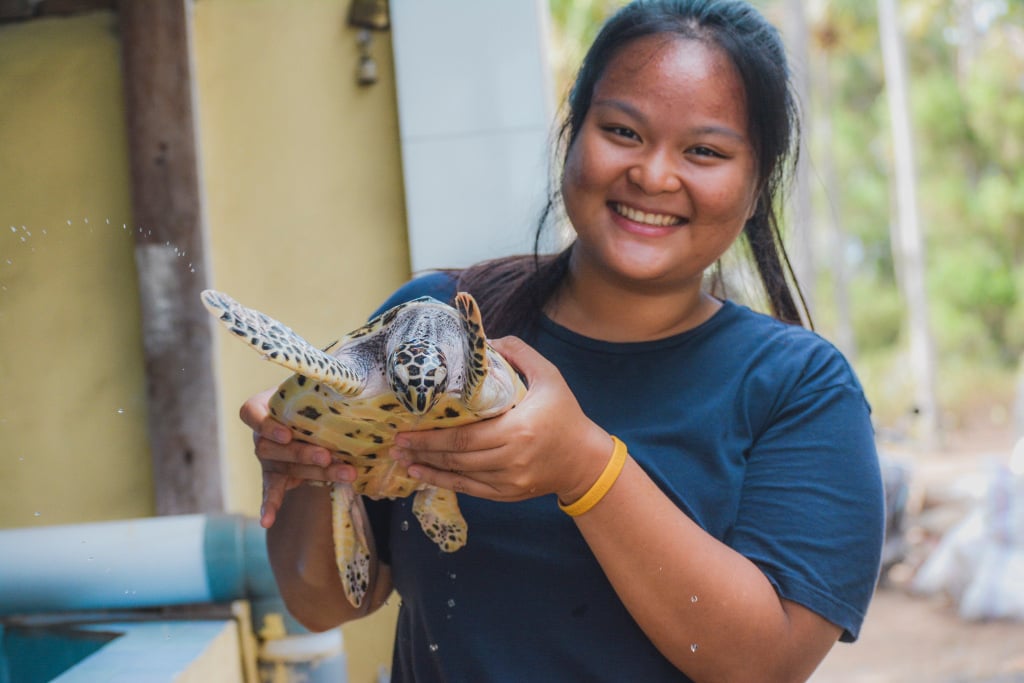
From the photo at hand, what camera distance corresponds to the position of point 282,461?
2.99 feet

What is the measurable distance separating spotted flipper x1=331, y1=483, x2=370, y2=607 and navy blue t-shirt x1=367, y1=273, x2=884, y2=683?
39 millimetres

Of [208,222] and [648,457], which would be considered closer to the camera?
[648,457]

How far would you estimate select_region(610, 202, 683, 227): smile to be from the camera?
0.93 meters

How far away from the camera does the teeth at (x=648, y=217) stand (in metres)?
0.93

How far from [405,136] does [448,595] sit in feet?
3.70

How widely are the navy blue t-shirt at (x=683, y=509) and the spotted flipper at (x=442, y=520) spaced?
0.01m

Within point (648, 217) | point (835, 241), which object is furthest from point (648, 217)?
point (835, 241)

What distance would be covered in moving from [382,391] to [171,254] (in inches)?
40.7

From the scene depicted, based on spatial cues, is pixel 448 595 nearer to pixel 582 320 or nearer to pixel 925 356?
pixel 582 320

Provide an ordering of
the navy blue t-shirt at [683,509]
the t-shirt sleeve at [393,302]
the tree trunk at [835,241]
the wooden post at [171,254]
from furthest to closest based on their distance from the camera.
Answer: the tree trunk at [835,241] < the wooden post at [171,254] < the t-shirt sleeve at [393,302] < the navy blue t-shirt at [683,509]

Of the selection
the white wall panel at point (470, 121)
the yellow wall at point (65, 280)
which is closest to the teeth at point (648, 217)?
the yellow wall at point (65, 280)

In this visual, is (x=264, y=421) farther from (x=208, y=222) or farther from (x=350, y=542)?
(x=208, y=222)

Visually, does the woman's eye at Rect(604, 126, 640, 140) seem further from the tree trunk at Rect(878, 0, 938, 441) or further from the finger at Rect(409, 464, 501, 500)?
the tree trunk at Rect(878, 0, 938, 441)

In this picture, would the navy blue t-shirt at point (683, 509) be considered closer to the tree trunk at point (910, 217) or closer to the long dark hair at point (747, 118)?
the long dark hair at point (747, 118)
